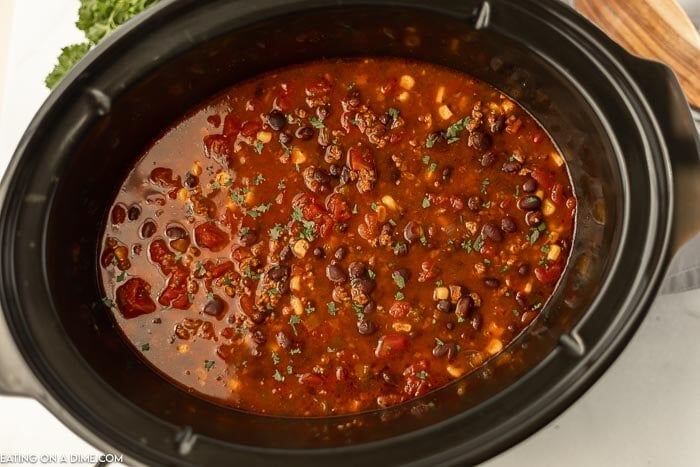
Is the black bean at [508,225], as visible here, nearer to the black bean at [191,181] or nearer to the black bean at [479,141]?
the black bean at [479,141]

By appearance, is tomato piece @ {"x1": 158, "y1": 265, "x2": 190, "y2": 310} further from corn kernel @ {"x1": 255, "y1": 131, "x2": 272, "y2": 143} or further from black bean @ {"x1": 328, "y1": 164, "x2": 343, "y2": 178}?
black bean @ {"x1": 328, "y1": 164, "x2": 343, "y2": 178}

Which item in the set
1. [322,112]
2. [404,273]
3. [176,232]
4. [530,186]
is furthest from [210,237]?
[530,186]

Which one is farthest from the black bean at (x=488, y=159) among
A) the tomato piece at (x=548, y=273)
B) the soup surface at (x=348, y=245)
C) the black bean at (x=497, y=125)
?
the tomato piece at (x=548, y=273)

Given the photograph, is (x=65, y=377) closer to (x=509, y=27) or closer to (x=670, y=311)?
(x=509, y=27)

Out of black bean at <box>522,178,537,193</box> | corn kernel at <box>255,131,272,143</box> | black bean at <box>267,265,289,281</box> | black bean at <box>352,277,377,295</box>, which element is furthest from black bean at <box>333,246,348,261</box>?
black bean at <box>522,178,537,193</box>

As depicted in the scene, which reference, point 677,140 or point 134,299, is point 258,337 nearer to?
point 134,299

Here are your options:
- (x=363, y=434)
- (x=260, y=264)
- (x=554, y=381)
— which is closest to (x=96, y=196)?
(x=260, y=264)

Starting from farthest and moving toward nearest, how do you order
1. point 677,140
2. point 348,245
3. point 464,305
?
point 348,245 → point 464,305 → point 677,140
